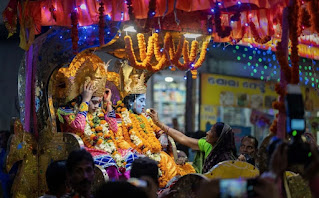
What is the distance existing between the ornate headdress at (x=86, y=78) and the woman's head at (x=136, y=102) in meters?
0.88

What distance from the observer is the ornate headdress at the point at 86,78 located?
6891mm

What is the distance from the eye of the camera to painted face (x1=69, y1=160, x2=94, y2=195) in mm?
3562

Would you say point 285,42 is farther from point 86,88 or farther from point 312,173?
point 86,88

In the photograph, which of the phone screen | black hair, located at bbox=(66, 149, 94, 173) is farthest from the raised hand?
the phone screen

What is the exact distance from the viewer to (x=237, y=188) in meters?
2.38

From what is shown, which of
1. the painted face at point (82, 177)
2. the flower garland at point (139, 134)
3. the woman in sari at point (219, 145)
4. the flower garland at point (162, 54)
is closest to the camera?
the painted face at point (82, 177)

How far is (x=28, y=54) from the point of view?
680 centimetres

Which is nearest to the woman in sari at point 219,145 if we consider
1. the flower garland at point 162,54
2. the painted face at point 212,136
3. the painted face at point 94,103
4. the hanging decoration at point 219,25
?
the painted face at point 212,136

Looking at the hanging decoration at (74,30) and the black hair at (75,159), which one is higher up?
the hanging decoration at (74,30)

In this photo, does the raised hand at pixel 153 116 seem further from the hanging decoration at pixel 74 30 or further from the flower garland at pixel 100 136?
the hanging decoration at pixel 74 30

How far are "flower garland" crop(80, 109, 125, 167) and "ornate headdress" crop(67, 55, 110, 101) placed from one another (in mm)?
333

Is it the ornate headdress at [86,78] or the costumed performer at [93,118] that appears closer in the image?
the costumed performer at [93,118]

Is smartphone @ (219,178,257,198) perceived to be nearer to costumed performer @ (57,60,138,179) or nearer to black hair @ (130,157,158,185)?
black hair @ (130,157,158,185)

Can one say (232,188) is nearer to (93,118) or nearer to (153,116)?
(153,116)
